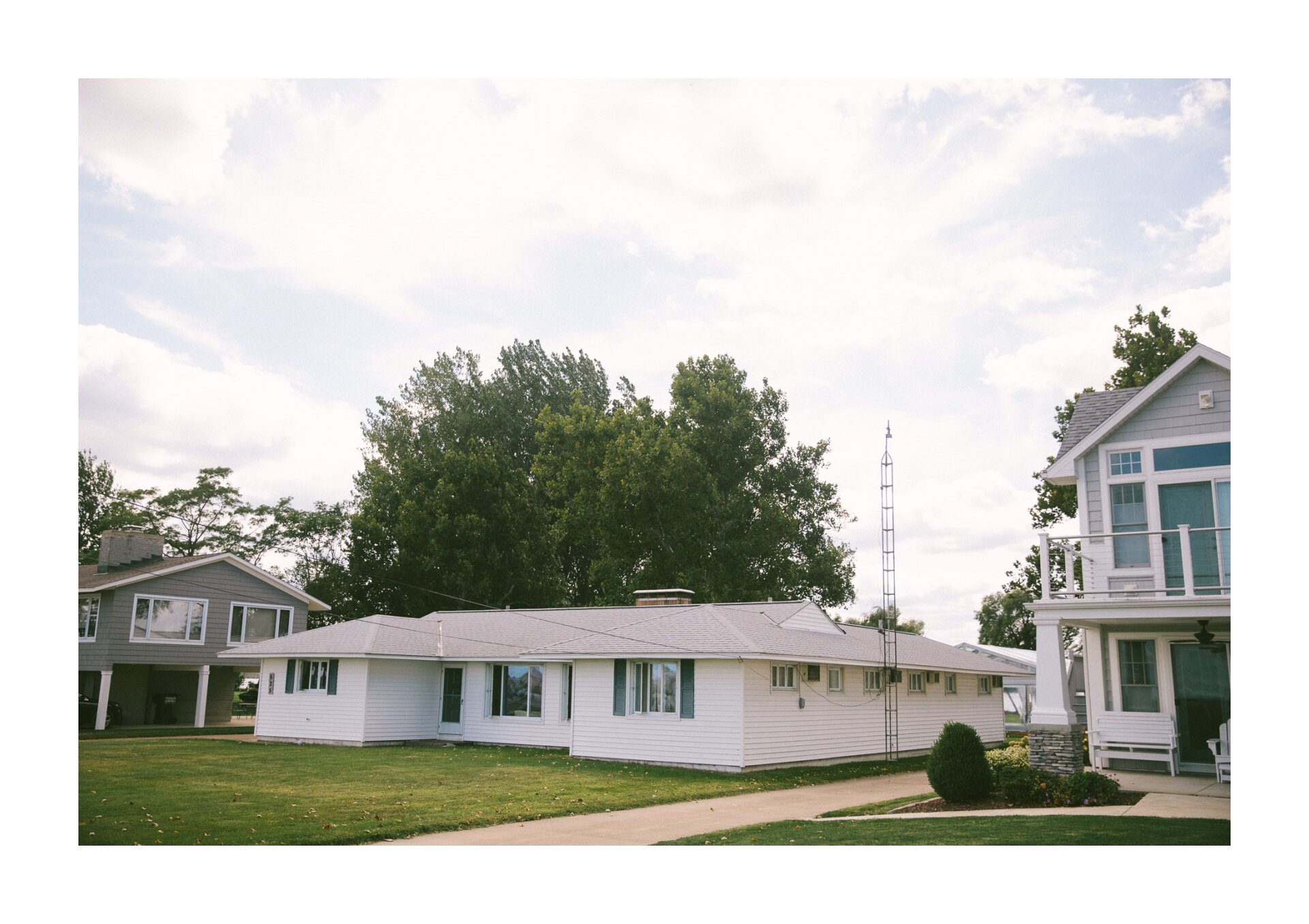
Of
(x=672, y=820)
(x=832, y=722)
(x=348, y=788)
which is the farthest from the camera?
(x=832, y=722)

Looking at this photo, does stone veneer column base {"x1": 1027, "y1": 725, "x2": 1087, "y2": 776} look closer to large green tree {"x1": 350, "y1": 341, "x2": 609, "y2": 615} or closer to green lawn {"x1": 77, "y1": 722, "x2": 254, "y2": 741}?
green lawn {"x1": 77, "y1": 722, "x2": 254, "y2": 741}

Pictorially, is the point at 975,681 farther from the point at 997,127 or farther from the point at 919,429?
the point at 997,127

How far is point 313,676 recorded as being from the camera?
23.8m

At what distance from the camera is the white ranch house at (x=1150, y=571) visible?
545 inches

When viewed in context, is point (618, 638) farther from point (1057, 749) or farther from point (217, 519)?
point (217, 519)

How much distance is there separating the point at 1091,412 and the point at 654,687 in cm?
957

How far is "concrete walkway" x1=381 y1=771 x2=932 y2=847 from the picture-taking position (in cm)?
1036

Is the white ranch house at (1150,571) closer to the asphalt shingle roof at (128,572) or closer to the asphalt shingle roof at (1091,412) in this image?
the asphalt shingle roof at (1091,412)

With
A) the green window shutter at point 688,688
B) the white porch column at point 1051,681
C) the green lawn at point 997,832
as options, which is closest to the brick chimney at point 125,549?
the green window shutter at point 688,688

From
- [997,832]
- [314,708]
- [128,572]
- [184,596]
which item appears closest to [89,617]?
[128,572]

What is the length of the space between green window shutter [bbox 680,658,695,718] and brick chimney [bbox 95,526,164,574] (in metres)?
21.6

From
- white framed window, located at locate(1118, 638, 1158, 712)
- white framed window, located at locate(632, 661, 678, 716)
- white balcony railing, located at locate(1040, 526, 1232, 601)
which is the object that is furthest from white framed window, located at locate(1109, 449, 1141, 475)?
white framed window, located at locate(632, 661, 678, 716)

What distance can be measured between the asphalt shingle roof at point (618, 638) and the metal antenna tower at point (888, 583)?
1.67ft
